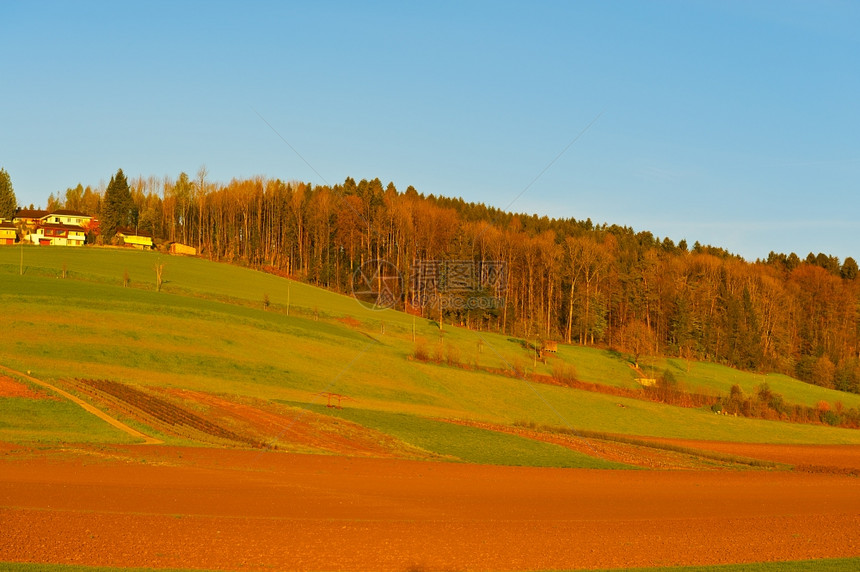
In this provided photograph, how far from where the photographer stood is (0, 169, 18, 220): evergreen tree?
164 meters

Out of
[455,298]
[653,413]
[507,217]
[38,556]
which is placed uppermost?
[507,217]

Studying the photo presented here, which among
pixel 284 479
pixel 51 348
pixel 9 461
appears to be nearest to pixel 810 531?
pixel 284 479

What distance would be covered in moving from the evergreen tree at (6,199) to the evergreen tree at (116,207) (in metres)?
26.5

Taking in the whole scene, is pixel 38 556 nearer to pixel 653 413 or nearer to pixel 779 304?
pixel 653 413

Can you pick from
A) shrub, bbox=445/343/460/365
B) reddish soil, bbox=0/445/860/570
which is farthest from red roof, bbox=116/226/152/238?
reddish soil, bbox=0/445/860/570

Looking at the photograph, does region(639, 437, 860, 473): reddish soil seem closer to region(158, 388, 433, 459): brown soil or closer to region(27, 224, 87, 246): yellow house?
region(158, 388, 433, 459): brown soil

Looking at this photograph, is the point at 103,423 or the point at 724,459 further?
the point at 724,459

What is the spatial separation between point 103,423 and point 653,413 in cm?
4835

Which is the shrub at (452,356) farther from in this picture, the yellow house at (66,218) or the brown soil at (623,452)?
the yellow house at (66,218)

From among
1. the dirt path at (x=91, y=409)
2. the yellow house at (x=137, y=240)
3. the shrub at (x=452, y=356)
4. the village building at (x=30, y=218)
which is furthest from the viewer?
the village building at (x=30, y=218)

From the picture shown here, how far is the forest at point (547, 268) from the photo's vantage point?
106188mm

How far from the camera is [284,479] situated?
2836cm

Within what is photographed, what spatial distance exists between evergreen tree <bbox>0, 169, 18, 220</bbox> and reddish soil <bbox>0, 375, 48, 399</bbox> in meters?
142

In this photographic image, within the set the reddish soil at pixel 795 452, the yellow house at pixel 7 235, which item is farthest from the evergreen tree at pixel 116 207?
the reddish soil at pixel 795 452
